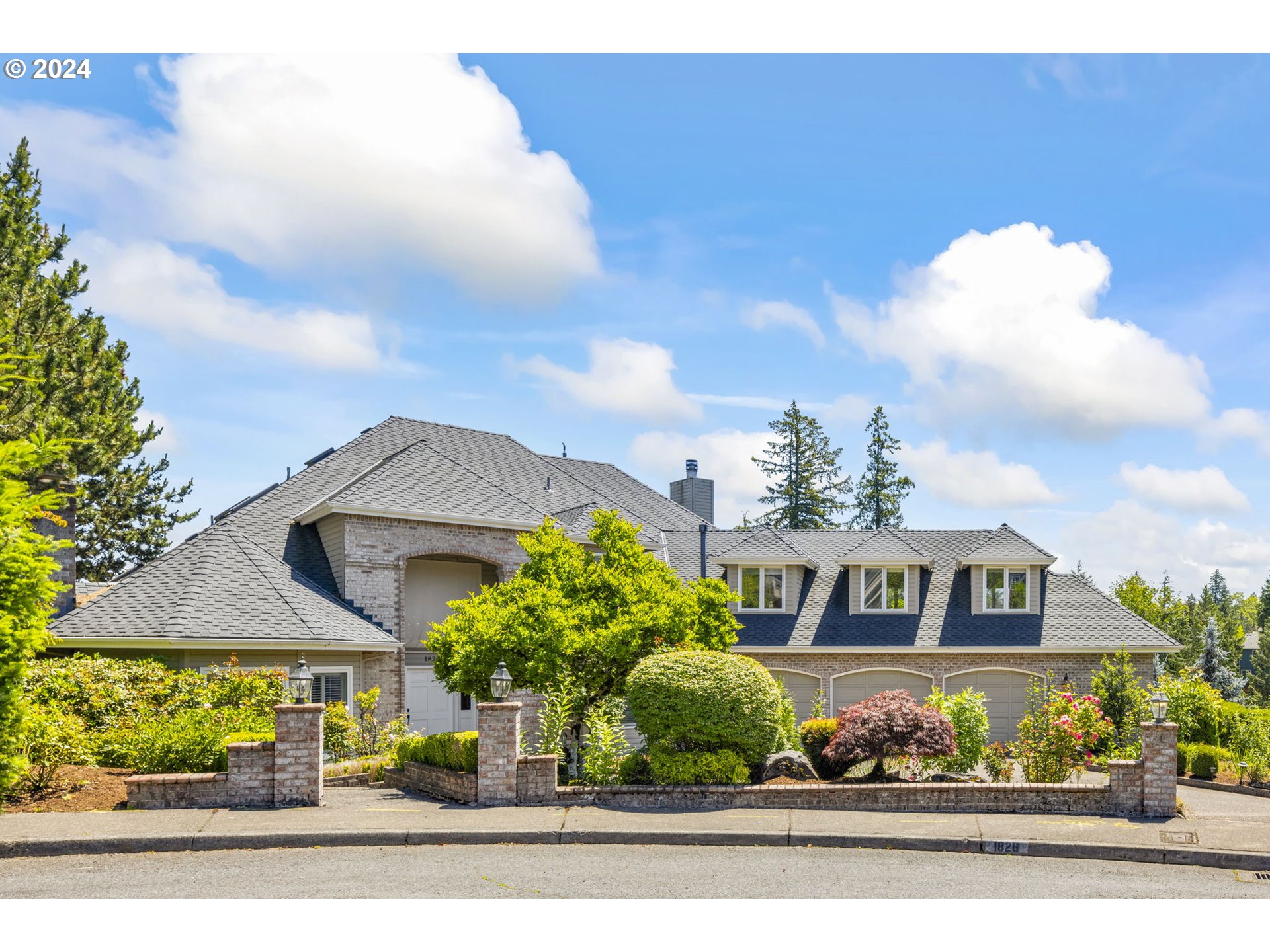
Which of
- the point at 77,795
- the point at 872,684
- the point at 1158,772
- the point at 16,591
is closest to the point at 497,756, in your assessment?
the point at 77,795

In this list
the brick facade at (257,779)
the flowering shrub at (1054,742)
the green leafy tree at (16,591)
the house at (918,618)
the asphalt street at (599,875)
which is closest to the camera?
the asphalt street at (599,875)

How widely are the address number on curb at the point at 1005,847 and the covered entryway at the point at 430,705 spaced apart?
45.5ft

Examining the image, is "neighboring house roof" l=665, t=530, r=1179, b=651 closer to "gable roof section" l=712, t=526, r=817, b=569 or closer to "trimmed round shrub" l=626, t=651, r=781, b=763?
"gable roof section" l=712, t=526, r=817, b=569

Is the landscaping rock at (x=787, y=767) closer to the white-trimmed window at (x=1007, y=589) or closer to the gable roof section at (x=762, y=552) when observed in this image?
the gable roof section at (x=762, y=552)

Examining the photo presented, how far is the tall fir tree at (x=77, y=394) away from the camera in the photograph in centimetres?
2320

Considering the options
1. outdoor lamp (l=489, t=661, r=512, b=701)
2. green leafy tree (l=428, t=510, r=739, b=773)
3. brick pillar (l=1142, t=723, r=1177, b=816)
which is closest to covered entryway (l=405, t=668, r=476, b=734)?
green leafy tree (l=428, t=510, r=739, b=773)

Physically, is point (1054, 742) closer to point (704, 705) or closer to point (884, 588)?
point (704, 705)

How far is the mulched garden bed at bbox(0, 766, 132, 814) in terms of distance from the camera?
12.9m

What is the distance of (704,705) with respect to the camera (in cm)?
1426

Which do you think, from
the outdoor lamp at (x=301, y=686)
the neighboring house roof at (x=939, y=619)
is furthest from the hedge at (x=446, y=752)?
the neighboring house roof at (x=939, y=619)

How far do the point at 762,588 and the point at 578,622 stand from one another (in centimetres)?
1293

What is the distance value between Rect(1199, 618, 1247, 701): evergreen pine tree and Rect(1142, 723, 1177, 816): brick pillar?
3450 cm

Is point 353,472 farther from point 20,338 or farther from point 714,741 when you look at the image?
point 714,741

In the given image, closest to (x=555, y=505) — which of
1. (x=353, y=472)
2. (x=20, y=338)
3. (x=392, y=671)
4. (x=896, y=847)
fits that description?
(x=353, y=472)
